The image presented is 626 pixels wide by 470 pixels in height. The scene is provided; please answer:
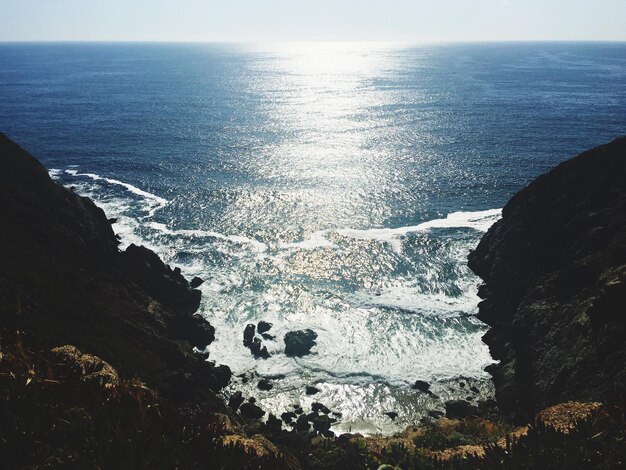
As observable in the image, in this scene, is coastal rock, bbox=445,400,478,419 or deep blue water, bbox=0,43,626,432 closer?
coastal rock, bbox=445,400,478,419

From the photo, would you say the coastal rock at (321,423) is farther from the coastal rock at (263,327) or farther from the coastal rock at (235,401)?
the coastal rock at (263,327)

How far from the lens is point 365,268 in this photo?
49.9m

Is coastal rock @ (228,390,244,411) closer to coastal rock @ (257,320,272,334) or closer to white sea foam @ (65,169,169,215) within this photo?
coastal rock @ (257,320,272,334)

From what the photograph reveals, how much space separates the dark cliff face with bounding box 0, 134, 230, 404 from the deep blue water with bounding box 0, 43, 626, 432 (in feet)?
16.5

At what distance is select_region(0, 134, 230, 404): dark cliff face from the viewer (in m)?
23.2

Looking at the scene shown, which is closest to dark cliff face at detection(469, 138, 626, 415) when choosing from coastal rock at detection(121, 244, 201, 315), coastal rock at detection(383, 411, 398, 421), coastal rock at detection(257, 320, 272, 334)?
coastal rock at detection(383, 411, 398, 421)

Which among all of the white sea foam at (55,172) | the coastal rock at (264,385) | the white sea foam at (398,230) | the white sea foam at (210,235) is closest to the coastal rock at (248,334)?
the coastal rock at (264,385)

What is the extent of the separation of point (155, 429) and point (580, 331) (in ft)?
101

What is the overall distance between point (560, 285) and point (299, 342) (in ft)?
74.9

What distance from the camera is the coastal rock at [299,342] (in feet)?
124

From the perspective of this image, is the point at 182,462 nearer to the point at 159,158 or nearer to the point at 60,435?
the point at 60,435

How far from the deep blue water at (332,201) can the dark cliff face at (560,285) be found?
2.97m

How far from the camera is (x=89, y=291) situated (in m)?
30.9

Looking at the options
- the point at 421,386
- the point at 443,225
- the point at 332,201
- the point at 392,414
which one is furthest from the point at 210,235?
the point at 392,414
